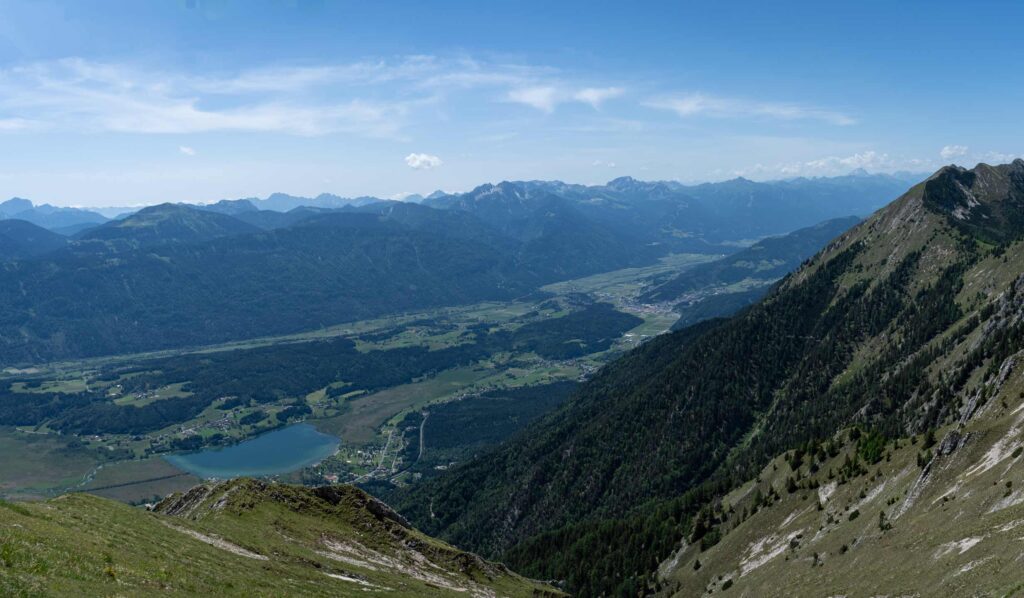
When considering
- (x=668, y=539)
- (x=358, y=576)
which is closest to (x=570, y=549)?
(x=668, y=539)

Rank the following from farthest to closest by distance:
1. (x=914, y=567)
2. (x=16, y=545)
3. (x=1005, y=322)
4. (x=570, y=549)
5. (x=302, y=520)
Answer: (x=570, y=549) → (x=1005, y=322) → (x=302, y=520) → (x=914, y=567) → (x=16, y=545)

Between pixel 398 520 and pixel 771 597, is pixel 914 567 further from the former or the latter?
pixel 398 520

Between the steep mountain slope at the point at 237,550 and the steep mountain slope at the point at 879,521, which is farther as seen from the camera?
the steep mountain slope at the point at 879,521

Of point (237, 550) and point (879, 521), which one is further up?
point (237, 550)

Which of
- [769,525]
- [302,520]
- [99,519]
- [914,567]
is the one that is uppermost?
[99,519]

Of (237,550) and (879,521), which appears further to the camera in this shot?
(879,521)

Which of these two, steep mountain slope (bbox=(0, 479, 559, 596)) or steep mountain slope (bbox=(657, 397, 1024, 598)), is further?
steep mountain slope (bbox=(657, 397, 1024, 598))

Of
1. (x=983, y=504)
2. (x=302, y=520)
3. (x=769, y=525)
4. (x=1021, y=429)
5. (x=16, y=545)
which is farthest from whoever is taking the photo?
(x=769, y=525)

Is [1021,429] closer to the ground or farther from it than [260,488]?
farther from it
